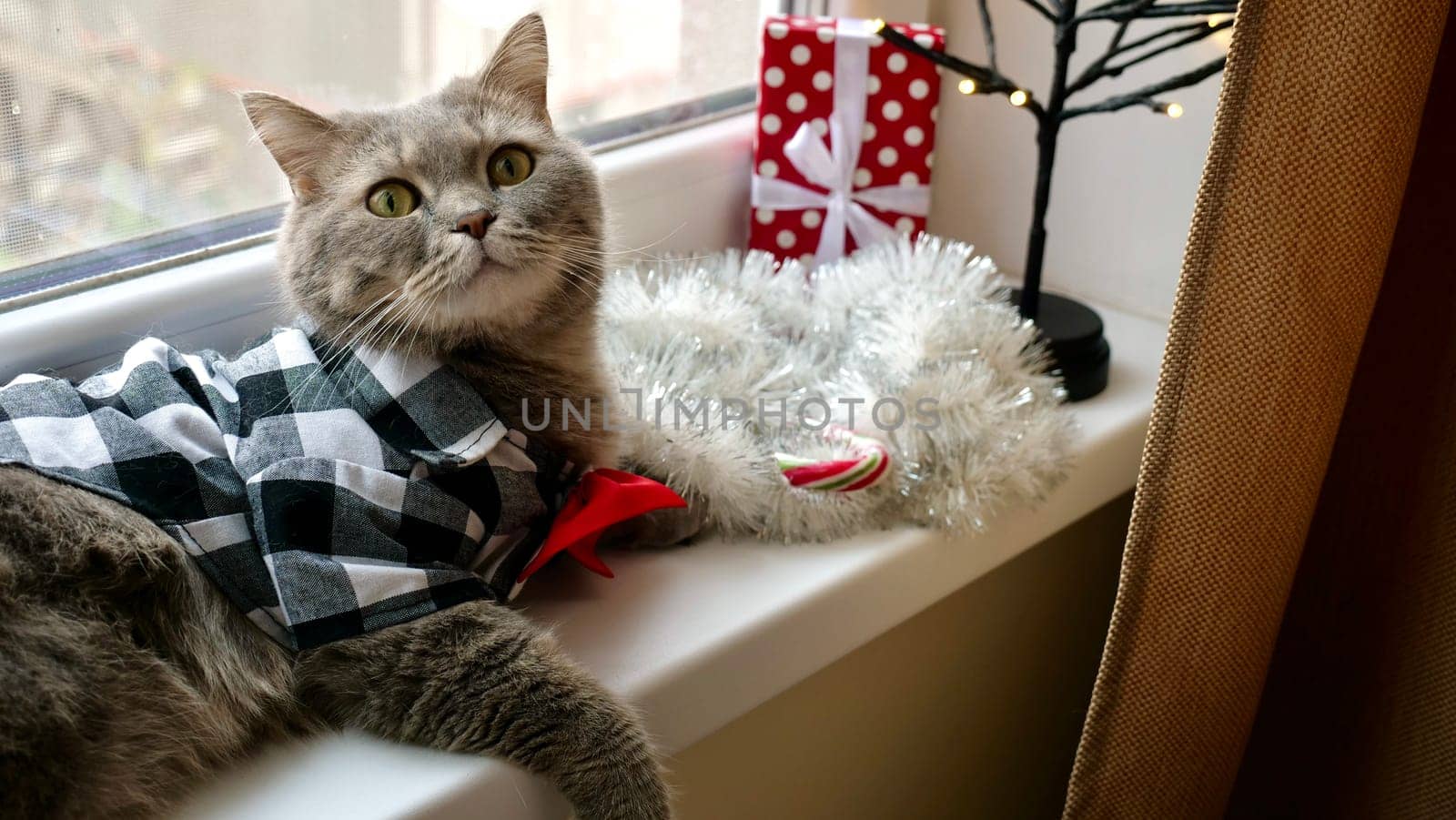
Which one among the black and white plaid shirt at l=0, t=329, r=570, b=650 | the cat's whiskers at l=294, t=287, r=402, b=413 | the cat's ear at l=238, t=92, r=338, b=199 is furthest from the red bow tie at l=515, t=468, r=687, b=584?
the cat's ear at l=238, t=92, r=338, b=199

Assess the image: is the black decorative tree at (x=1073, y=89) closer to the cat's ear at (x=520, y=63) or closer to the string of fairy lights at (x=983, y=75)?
the string of fairy lights at (x=983, y=75)

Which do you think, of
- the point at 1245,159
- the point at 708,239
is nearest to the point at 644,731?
the point at 1245,159

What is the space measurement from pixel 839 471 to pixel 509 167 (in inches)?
12.5

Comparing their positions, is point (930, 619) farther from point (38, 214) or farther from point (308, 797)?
point (38, 214)

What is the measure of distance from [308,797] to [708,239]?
0.72m

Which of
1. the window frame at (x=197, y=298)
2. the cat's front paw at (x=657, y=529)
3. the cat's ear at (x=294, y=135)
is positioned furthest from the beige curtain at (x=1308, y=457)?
the cat's ear at (x=294, y=135)

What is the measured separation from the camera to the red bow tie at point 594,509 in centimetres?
71

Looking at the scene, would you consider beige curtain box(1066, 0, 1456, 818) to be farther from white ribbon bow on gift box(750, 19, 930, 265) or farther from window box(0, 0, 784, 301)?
window box(0, 0, 784, 301)

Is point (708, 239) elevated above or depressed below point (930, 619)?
above

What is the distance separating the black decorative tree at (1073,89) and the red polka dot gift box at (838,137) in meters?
0.12

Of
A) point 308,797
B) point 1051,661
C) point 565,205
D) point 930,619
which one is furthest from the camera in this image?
point 1051,661

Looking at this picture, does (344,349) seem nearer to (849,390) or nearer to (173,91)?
(173,91)

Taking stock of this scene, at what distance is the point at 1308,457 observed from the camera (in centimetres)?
72

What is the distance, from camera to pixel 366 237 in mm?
692
